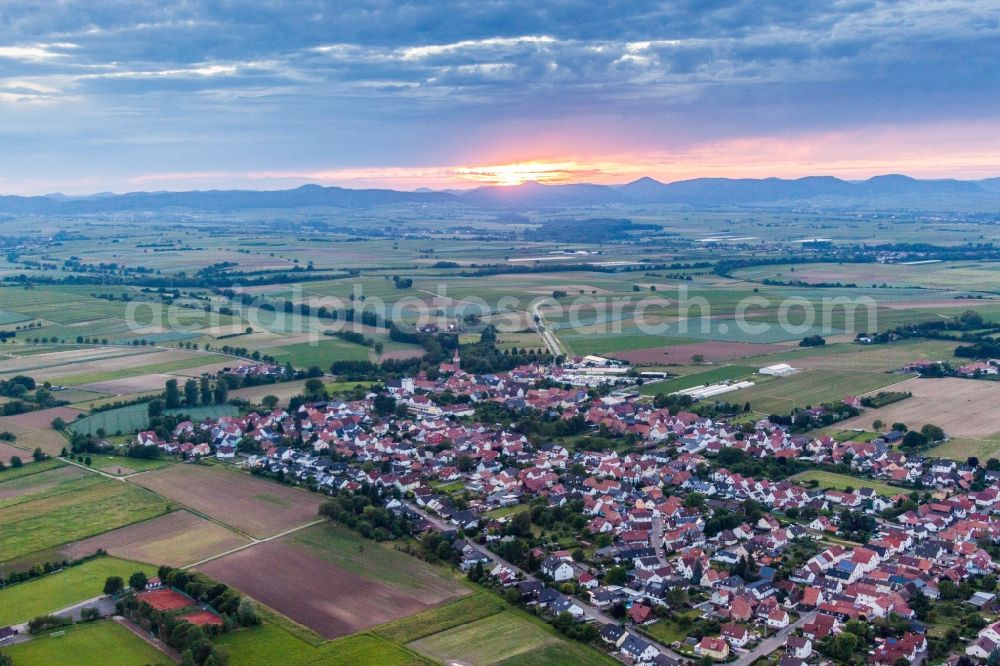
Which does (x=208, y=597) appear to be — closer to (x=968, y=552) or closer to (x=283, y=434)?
(x=283, y=434)

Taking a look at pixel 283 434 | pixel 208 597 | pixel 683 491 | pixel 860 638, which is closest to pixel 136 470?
pixel 283 434

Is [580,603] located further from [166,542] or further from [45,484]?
[45,484]

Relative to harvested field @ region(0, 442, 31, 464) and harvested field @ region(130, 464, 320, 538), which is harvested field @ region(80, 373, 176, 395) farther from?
harvested field @ region(130, 464, 320, 538)

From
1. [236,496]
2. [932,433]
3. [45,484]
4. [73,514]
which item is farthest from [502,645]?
[932,433]

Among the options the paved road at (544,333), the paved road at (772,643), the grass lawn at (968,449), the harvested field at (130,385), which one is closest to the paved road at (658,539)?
the paved road at (772,643)

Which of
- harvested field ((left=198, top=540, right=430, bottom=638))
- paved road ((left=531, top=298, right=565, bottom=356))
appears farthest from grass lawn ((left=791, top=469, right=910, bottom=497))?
paved road ((left=531, top=298, right=565, bottom=356))

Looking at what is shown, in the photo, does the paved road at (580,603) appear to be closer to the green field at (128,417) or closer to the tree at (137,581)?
the tree at (137,581)
